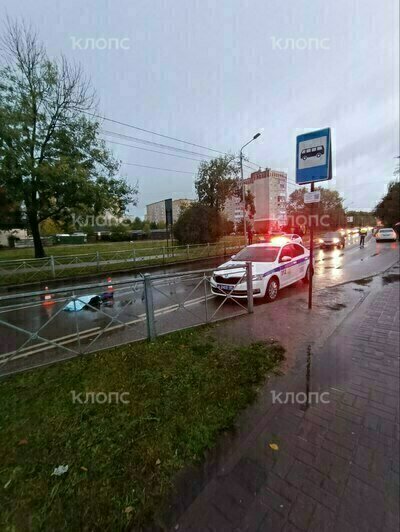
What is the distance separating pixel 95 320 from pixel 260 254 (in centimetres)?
502

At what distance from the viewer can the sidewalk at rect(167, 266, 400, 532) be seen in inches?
65.7

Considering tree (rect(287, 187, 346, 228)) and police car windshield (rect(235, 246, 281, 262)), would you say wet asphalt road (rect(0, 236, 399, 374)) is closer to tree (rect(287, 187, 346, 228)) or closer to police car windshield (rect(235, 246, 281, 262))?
police car windshield (rect(235, 246, 281, 262))

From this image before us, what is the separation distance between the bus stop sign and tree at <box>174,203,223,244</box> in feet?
68.3

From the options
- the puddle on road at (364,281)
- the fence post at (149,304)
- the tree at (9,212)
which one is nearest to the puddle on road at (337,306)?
the puddle on road at (364,281)

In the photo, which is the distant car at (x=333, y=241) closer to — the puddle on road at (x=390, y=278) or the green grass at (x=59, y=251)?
the puddle on road at (x=390, y=278)

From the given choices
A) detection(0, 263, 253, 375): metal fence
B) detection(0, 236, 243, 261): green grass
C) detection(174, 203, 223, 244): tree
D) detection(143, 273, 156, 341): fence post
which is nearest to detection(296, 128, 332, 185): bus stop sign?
detection(0, 263, 253, 375): metal fence

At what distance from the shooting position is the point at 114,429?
7.85 feet

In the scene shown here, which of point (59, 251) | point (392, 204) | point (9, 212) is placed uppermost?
point (392, 204)

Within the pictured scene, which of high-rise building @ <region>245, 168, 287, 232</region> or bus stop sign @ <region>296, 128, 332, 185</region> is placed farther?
high-rise building @ <region>245, 168, 287, 232</region>

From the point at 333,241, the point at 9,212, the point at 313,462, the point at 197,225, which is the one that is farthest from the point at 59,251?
the point at 313,462

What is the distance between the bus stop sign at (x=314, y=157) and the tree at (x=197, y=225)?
20.8 m

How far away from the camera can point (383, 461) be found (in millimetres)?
2045

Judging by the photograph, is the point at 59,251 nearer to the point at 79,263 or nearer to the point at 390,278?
the point at 79,263

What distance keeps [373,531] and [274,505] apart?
23.3 inches
